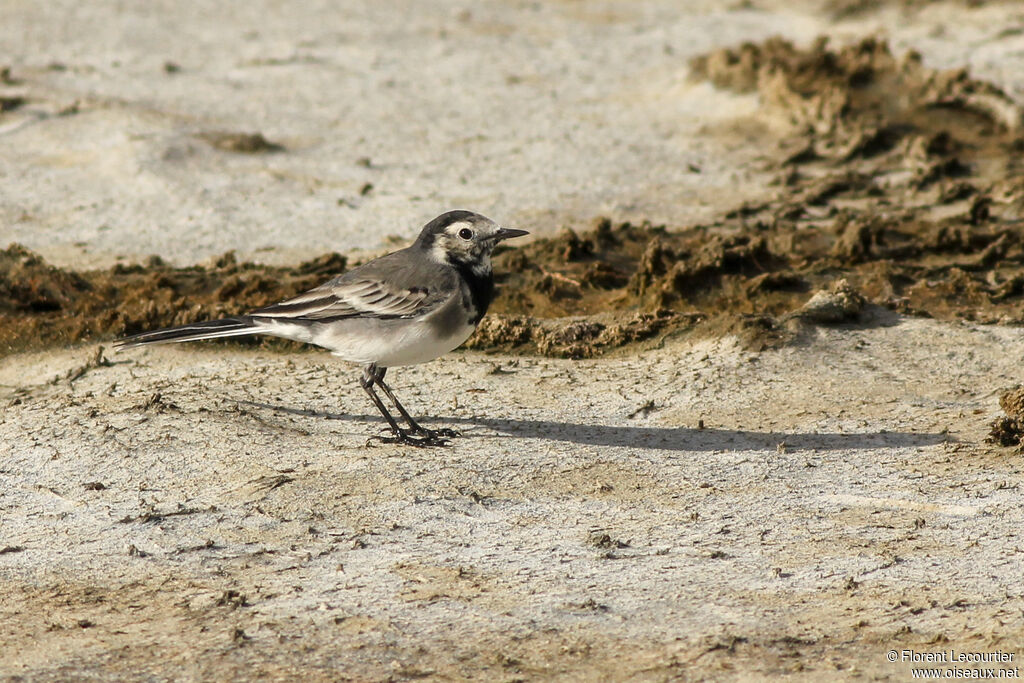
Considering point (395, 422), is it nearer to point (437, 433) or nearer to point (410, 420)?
point (410, 420)

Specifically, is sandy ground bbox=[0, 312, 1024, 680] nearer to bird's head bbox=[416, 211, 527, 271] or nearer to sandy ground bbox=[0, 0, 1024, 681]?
sandy ground bbox=[0, 0, 1024, 681]

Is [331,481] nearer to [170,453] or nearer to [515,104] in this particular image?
[170,453]

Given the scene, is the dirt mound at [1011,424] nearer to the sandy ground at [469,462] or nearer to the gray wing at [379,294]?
the sandy ground at [469,462]

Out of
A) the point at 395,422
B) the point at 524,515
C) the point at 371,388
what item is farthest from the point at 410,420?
the point at 524,515

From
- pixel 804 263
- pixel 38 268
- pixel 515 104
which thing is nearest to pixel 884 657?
pixel 804 263

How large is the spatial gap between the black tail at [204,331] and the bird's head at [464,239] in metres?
1.00

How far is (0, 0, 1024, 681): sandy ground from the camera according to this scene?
4477mm

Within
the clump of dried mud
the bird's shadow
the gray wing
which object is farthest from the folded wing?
the clump of dried mud

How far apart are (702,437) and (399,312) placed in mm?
1588

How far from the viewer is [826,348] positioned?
7.00 meters

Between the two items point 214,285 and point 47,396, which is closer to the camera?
point 47,396

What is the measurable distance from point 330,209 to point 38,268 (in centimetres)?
224

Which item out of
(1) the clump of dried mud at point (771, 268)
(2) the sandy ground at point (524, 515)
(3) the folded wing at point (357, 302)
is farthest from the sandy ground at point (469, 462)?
(3) the folded wing at point (357, 302)

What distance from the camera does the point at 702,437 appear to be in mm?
6188
